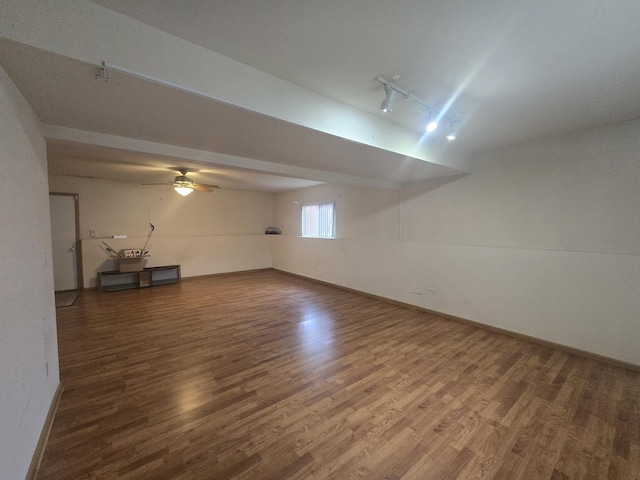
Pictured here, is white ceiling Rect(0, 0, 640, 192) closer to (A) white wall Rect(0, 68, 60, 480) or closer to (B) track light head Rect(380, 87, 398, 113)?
(B) track light head Rect(380, 87, 398, 113)

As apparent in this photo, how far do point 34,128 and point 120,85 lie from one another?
0.93 metres

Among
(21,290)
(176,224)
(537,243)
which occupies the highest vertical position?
(176,224)

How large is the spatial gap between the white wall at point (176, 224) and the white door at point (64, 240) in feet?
0.57

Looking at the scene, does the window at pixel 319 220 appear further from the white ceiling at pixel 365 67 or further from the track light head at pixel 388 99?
the track light head at pixel 388 99

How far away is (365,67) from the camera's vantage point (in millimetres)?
1764

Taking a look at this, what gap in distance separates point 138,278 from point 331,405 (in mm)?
5777

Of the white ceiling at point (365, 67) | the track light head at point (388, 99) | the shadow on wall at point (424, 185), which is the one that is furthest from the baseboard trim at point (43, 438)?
the shadow on wall at point (424, 185)

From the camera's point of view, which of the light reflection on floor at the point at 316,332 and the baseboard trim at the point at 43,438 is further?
the light reflection on floor at the point at 316,332

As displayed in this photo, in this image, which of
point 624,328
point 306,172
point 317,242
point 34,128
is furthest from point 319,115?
point 317,242

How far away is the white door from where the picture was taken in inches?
205

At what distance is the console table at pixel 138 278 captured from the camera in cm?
551

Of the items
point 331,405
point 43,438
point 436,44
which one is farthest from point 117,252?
point 436,44

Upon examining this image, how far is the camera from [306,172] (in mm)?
3738

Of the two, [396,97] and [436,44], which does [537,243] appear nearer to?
[396,97]
